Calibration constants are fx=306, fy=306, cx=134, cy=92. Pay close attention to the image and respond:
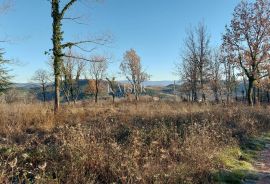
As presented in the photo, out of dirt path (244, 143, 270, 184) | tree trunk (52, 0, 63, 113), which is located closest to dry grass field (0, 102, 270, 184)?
dirt path (244, 143, 270, 184)

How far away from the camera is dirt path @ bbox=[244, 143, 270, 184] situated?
651cm

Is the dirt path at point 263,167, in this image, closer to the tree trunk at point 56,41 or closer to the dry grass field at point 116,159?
the dry grass field at point 116,159

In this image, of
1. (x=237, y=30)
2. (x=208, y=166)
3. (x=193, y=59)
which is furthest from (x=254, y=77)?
(x=208, y=166)

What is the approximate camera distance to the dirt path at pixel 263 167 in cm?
651

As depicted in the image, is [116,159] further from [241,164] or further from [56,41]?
[56,41]

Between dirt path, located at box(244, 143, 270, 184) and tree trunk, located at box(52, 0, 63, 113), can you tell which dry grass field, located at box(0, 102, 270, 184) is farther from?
tree trunk, located at box(52, 0, 63, 113)

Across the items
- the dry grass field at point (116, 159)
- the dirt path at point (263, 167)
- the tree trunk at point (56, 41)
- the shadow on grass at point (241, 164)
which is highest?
the tree trunk at point (56, 41)

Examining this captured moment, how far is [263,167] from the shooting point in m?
7.74

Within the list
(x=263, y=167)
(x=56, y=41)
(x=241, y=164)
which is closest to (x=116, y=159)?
(x=241, y=164)

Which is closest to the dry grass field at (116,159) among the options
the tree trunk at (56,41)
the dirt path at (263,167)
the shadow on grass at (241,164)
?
the shadow on grass at (241,164)

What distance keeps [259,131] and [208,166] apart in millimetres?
6610

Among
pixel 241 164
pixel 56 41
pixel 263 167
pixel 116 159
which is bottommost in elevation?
pixel 263 167

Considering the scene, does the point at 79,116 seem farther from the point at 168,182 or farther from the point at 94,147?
the point at 168,182

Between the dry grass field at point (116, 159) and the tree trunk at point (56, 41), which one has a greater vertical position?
the tree trunk at point (56, 41)
